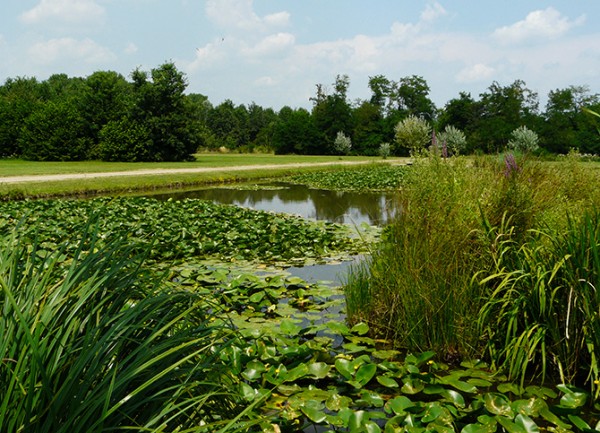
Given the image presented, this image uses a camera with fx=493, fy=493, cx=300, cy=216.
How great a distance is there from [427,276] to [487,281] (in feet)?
1.71

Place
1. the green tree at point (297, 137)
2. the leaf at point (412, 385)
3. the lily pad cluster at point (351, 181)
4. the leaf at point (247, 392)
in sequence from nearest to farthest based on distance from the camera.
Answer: the leaf at point (247, 392), the leaf at point (412, 385), the lily pad cluster at point (351, 181), the green tree at point (297, 137)

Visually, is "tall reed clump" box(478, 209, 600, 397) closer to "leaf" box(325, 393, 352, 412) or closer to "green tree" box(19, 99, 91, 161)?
"leaf" box(325, 393, 352, 412)

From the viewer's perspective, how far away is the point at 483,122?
37.4 m

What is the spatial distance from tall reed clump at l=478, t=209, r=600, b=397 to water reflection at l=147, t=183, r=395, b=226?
7.32 metres

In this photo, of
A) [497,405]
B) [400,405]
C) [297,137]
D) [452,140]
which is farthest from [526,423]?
[297,137]

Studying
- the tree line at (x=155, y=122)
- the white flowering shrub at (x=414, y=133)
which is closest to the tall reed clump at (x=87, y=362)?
the white flowering shrub at (x=414, y=133)

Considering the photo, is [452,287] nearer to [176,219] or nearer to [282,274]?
[282,274]

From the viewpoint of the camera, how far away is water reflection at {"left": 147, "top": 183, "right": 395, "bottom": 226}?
41.3 feet

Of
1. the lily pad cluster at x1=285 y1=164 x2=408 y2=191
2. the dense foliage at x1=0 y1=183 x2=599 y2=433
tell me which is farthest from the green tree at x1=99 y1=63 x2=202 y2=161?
the dense foliage at x1=0 y1=183 x2=599 y2=433

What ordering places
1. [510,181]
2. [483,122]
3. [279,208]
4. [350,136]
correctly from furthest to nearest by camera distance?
[350,136], [483,122], [279,208], [510,181]

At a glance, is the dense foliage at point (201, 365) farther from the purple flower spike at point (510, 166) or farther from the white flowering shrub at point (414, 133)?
the white flowering shrub at point (414, 133)

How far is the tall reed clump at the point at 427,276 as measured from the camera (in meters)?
3.68

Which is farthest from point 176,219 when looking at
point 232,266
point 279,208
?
point 279,208

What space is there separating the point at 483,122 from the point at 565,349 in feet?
121
